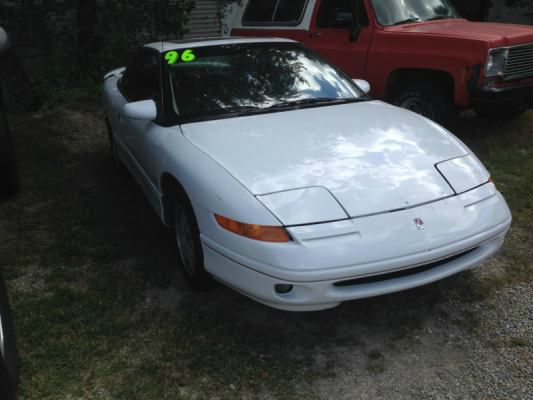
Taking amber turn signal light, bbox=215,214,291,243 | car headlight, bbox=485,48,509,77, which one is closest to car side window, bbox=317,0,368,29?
car headlight, bbox=485,48,509,77

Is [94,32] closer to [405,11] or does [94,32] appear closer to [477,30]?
[405,11]

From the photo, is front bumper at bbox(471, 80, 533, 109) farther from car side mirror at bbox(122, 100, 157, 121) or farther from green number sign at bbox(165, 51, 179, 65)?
car side mirror at bbox(122, 100, 157, 121)

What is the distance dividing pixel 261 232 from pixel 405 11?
4425 mm

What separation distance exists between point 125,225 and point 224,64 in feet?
4.93

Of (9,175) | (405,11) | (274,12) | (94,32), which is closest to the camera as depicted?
(9,175)

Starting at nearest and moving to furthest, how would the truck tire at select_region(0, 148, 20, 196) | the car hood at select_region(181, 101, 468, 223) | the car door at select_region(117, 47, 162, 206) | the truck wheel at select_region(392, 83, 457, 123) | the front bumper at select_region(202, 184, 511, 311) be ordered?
the front bumper at select_region(202, 184, 511, 311)
the car hood at select_region(181, 101, 468, 223)
the car door at select_region(117, 47, 162, 206)
the truck tire at select_region(0, 148, 20, 196)
the truck wheel at select_region(392, 83, 457, 123)

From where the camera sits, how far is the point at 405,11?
6.11 m

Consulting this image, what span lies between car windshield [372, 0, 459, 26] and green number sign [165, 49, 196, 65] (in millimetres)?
2744

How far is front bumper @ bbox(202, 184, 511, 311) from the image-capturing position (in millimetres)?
2582

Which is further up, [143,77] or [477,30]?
[477,30]

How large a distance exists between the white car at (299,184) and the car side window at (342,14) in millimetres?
2241

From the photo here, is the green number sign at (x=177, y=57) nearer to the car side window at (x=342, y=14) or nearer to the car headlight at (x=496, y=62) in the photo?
the car side window at (x=342, y=14)

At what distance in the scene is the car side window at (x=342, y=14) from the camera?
611cm

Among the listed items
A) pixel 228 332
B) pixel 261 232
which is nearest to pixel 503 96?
pixel 261 232
